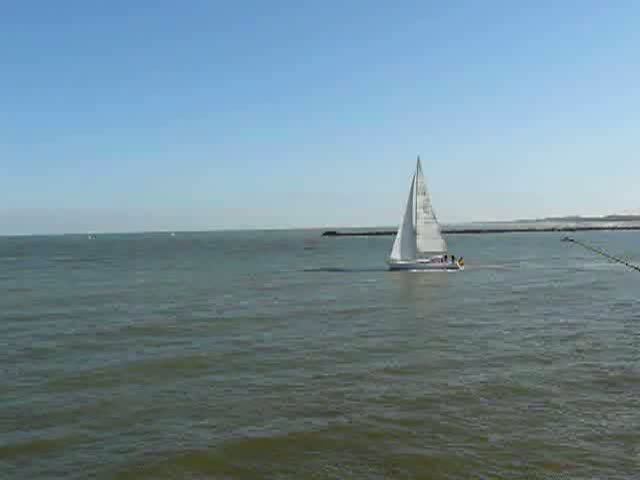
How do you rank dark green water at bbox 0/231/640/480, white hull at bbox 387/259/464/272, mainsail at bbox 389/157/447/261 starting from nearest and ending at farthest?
dark green water at bbox 0/231/640/480 → white hull at bbox 387/259/464/272 → mainsail at bbox 389/157/447/261

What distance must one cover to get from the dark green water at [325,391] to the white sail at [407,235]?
921 inches

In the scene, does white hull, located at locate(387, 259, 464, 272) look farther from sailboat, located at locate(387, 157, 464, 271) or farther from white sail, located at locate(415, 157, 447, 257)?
white sail, located at locate(415, 157, 447, 257)

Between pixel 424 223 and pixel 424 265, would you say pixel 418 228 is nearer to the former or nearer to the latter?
pixel 424 223

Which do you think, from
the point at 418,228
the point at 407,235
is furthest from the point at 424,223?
the point at 407,235

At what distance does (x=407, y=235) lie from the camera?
61312mm

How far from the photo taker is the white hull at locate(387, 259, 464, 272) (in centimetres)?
6041

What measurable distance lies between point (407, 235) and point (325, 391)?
45.0 m

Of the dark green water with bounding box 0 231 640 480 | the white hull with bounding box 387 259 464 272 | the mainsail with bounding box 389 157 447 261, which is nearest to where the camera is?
the dark green water with bounding box 0 231 640 480

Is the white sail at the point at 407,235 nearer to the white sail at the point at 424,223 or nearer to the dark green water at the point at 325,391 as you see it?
the white sail at the point at 424,223

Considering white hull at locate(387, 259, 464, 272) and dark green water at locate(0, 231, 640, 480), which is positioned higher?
white hull at locate(387, 259, 464, 272)

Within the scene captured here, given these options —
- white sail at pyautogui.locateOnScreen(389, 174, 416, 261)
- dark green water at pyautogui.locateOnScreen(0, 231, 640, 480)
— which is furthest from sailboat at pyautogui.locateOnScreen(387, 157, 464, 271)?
dark green water at pyautogui.locateOnScreen(0, 231, 640, 480)

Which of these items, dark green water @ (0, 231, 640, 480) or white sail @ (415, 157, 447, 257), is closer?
dark green water @ (0, 231, 640, 480)

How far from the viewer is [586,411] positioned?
599 inches

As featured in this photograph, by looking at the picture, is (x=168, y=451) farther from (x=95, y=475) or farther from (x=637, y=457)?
(x=637, y=457)
